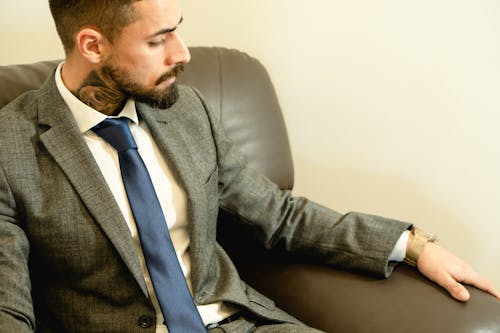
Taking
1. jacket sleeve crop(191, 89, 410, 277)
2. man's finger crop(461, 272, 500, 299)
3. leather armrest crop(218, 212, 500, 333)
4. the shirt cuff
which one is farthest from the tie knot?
man's finger crop(461, 272, 500, 299)

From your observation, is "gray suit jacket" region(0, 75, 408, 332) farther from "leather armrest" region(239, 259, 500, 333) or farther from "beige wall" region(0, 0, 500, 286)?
"beige wall" region(0, 0, 500, 286)

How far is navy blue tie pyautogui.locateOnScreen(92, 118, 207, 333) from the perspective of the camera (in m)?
1.19

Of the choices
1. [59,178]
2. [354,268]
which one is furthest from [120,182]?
[354,268]

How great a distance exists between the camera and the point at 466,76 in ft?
5.61

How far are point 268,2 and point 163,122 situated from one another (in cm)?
62

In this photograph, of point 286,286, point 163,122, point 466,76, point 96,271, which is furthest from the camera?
point 466,76

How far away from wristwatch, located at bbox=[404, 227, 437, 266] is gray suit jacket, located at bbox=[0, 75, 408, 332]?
0.03 metres

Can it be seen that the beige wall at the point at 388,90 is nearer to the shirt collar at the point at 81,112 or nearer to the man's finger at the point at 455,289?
the shirt collar at the point at 81,112

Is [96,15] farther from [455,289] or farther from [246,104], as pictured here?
[455,289]

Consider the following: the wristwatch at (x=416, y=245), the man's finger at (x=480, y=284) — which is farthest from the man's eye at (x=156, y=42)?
the man's finger at (x=480, y=284)

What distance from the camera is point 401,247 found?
1368 millimetres

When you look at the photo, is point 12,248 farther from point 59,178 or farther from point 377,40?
point 377,40

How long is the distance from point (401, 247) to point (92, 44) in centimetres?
74

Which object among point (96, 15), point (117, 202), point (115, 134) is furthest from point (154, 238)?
point (96, 15)
